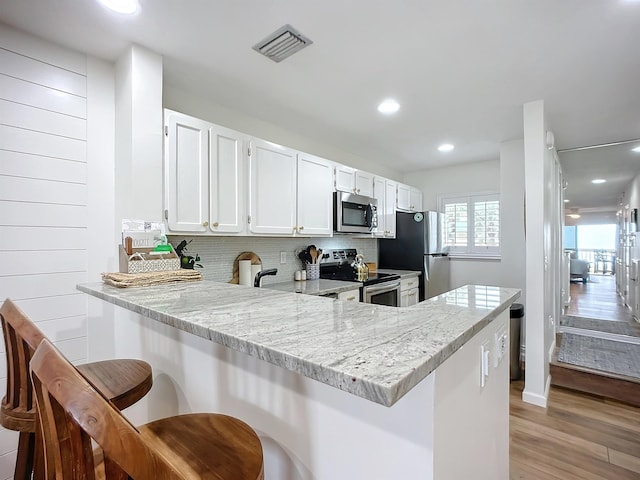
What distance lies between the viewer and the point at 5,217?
5.47 ft

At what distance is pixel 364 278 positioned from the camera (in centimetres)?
341

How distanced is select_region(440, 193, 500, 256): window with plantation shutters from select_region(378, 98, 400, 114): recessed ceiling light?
236 cm

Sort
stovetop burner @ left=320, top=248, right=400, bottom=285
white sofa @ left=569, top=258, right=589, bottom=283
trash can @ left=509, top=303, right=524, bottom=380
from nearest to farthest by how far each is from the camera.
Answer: trash can @ left=509, top=303, right=524, bottom=380
stovetop burner @ left=320, top=248, right=400, bottom=285
white sofa @ left=569, top=258, right=589, bottom=283

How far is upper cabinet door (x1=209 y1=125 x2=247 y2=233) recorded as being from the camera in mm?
2248

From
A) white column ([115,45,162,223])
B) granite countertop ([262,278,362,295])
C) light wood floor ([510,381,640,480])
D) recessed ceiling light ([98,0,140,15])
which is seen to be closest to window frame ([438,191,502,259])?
light wood floor ([510,381,640,480])

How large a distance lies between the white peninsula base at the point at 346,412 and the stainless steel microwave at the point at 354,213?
2.11 m

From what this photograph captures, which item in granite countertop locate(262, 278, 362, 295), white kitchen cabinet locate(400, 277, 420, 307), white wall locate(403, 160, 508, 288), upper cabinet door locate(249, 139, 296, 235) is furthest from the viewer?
white wall locate(403, 160, 508, 288)

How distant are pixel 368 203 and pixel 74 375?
3428 mm

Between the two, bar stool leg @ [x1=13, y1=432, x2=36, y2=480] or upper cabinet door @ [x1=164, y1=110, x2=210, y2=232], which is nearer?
bar stool leg @ [x1=13, y1=432, x2=36, y2=480]

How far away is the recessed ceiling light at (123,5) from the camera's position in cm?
151

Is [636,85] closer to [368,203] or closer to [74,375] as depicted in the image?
[368,203]

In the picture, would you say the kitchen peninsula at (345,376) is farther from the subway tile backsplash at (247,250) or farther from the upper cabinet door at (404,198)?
the upper cabinet door at (404,198)

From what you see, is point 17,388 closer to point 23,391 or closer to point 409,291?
point 23,391

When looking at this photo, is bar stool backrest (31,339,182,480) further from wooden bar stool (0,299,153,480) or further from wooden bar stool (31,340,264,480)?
wooden bar stool (0,299,153,480)
